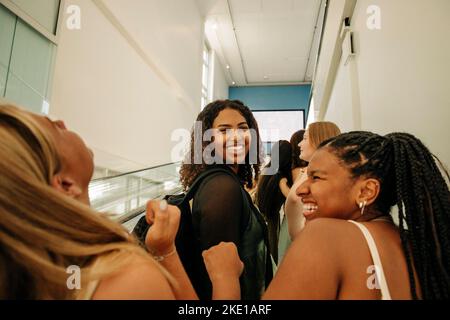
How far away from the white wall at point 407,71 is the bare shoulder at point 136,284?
149 centimetres

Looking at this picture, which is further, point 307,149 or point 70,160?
point 307,149

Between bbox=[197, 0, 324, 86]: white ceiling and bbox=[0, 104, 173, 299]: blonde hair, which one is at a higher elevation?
bbox=[197, 0, 324, 86]: white ceiling

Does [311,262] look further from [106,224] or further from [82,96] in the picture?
[82,96]

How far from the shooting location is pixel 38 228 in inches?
24.0

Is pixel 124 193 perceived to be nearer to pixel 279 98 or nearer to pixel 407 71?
pixel 407 71

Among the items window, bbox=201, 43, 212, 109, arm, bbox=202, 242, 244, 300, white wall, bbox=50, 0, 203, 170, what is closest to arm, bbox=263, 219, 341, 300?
arm, bbox=202, 242, 244, 300

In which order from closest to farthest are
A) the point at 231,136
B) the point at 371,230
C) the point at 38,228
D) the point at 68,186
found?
1. the point at 38,228
2. the point at 68,186
3. the point at 371,230
4. the point at 231,136

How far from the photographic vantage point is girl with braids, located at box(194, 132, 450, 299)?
0.77m

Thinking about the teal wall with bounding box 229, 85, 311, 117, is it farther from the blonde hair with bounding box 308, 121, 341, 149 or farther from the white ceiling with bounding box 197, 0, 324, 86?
the blonde hair with bounding box 308, 121, 341, 149

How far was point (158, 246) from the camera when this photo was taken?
898mm

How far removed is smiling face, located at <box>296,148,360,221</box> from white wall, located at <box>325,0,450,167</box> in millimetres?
756

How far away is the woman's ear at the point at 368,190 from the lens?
40.3 inches

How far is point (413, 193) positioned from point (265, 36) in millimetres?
9227

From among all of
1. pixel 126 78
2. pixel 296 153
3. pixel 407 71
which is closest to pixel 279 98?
pixel 126 78
